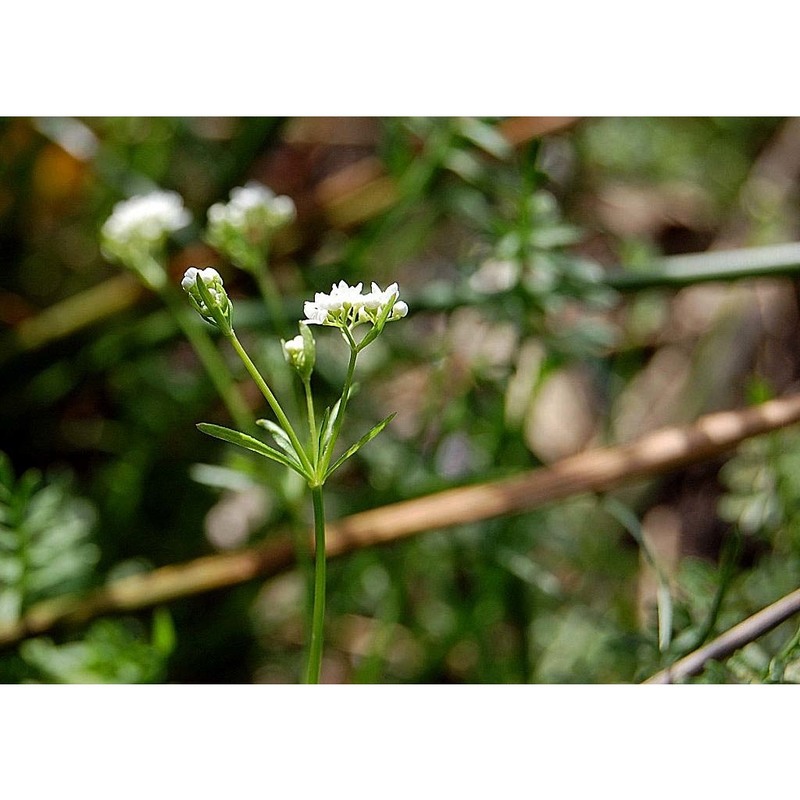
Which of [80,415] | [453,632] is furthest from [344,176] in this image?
[453,632]

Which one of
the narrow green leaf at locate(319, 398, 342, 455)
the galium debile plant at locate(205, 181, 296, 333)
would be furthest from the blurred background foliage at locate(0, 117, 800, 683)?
the narrow green leaf at locate(319, 398, 342, 455)

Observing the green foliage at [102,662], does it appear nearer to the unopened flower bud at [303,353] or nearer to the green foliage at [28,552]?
the green foliage at [28,552]

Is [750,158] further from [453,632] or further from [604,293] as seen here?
[453,632]

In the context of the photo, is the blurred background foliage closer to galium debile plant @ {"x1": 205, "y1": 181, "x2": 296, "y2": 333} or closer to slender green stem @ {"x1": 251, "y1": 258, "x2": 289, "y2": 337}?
slender green stem @ {"x1": 251, "y1": 258, "x2": 289, "y2": 337}

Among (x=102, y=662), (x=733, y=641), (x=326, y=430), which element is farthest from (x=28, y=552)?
(x=733, y=641)

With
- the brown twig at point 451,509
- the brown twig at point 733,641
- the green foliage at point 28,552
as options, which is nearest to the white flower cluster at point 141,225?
the green foliage at point 28,552

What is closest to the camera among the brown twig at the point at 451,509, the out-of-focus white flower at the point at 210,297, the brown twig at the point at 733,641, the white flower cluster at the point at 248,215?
the out-of-focus white flower at the point at 210,297
